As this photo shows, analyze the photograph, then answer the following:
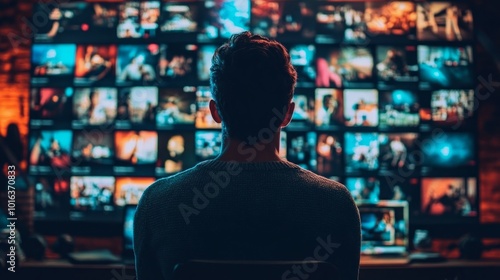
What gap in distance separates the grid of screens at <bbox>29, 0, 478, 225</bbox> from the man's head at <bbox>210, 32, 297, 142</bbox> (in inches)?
93.6

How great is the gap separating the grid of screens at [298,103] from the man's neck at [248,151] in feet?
7.74

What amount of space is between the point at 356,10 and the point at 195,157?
139 centimetres

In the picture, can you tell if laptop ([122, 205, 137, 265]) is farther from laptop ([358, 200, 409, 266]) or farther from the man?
the man

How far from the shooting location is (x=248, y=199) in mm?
1264

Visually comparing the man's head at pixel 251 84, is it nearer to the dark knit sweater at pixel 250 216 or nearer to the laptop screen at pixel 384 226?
the dark knit sweater at pixel 250 216

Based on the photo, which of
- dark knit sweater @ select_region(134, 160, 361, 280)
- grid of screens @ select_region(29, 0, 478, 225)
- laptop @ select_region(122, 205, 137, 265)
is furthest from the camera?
grid of screens @ select_region(29, 0, 478, 225)

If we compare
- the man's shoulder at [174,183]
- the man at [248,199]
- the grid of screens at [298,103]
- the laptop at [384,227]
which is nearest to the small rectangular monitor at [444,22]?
the grid of screens at [298,103]

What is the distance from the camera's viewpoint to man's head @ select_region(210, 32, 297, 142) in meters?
1.33

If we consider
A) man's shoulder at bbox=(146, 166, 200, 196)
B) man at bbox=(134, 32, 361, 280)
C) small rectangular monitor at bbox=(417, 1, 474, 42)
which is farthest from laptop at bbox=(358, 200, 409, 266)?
man's shoulder at bbox=(146, 166, 200, 196)

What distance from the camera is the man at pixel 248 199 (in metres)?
1.27

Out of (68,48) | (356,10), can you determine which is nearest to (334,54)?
(356,10)

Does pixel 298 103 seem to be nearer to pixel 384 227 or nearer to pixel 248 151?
pixel 384 227

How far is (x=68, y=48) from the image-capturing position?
3.83m

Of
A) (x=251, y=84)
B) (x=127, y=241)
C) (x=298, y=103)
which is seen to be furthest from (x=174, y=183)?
(x=298, y=103)
